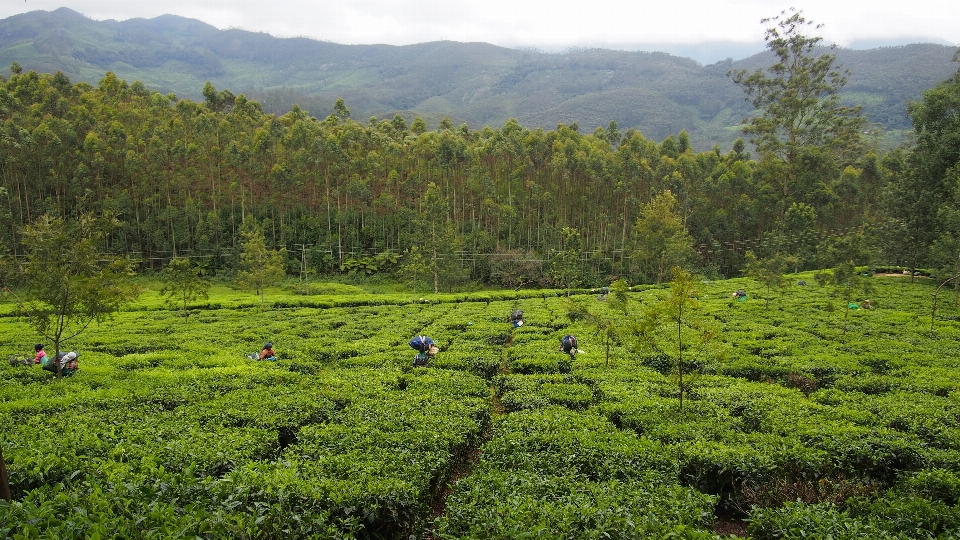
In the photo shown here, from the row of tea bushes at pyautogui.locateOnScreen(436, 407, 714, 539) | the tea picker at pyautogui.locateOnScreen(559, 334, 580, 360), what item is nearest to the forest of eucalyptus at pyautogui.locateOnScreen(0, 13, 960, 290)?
the tea picker at pyautogui.locateOnScreen(559, 334, 580, 360)

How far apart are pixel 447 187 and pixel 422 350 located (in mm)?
46225

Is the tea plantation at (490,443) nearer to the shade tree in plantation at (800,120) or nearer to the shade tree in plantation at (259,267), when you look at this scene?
the shade tree in plantation at (259,267)

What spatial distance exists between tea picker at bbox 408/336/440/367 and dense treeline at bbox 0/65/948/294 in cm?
3175

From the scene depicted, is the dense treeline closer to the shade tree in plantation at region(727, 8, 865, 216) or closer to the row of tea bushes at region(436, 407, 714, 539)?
the shade tree in plantation at region(727, 8, 865, 216)

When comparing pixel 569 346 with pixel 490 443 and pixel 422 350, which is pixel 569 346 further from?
pixel 490 443

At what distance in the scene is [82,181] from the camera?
5425 centimetres

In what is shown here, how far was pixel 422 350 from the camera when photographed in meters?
16.4

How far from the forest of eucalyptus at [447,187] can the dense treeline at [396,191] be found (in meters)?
0.21

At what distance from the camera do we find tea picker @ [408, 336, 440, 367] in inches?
639

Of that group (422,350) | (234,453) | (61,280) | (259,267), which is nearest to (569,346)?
(422,350)

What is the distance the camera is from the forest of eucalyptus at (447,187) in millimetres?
52500

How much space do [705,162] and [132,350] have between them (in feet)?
198

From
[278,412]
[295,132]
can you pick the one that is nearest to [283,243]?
[295,132]

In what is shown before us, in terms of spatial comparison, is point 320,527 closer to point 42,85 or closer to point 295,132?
point 295,132
